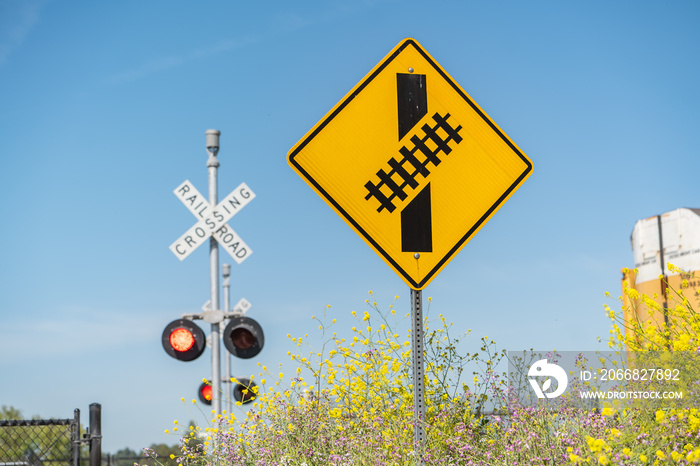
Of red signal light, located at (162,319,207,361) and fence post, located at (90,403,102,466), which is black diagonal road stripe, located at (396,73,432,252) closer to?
red signal light, located at (162,319,207,361)

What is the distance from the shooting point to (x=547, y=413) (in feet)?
13.8

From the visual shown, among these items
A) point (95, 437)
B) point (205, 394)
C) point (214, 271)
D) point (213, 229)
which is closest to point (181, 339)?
point (205, 394)

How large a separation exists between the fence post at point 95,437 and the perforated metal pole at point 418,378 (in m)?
4.57

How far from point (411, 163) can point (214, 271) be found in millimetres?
5006

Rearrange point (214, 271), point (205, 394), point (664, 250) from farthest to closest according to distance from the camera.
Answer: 1. point (664, 250)
2. point (214, 271)
3. point (205, 394)

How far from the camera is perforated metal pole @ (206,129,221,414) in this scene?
7.94 meters

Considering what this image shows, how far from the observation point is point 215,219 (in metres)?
8.48

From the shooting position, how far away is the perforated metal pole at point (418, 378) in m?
3.62

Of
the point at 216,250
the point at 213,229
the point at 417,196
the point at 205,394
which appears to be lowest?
the point at 205,394

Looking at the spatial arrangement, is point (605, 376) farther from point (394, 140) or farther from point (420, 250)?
point (394, 140)

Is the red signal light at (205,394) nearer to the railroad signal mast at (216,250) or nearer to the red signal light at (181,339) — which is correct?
the railroad signal mast at (216,250)

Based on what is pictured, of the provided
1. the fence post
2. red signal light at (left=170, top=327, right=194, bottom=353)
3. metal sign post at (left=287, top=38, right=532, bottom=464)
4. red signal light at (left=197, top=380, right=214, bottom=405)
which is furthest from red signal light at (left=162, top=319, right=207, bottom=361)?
metal sign post at (left=287, top=38, right=532, bottom=464)

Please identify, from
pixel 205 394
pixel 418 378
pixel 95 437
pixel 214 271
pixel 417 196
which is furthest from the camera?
pixel 214 271

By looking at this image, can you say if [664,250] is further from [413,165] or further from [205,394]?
[413,165]
